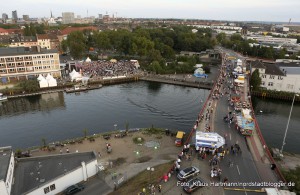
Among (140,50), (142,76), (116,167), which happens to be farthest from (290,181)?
(140,50)

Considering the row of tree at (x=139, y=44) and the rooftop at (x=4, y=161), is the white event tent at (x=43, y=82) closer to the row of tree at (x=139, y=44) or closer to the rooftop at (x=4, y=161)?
the row of tree at (x=139, y=44)

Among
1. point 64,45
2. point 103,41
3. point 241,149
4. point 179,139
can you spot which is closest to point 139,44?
point 103,41

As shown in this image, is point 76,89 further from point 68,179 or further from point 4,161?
point 68,179

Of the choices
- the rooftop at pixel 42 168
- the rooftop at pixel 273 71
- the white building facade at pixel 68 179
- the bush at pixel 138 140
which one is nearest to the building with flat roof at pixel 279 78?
the rooftop at pixel 273 71

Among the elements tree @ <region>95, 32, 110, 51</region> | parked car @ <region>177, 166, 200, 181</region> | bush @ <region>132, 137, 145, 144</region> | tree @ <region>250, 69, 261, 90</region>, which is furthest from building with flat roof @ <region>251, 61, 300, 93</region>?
tree @ <region>95, 32, 110, 51</region>

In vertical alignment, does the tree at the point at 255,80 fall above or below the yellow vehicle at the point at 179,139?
above

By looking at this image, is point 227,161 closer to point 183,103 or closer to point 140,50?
point 183,103
